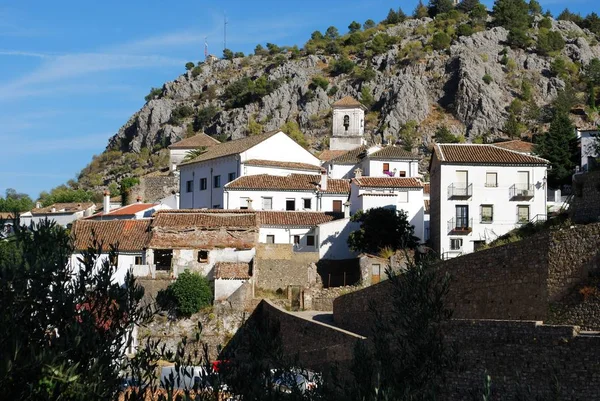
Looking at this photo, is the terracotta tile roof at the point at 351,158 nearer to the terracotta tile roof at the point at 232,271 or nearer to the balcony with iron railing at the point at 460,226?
the balcony with iron railing at the point at 460,226

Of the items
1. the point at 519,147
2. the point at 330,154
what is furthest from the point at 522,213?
the point at 330,154

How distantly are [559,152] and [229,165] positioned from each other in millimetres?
22449

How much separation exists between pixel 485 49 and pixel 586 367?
112 metres

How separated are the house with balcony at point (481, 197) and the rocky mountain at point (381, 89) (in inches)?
2165

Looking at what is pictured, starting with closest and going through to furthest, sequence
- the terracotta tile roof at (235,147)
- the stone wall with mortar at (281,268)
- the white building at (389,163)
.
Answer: the stone wall with mortar at (281,268)
the terracotta tile roof at (235,147)
the white building at (389,163)

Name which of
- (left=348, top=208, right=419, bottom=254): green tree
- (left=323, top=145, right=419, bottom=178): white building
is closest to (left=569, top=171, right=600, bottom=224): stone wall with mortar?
(left=348, top=208, right=419, bottom=254): green tree

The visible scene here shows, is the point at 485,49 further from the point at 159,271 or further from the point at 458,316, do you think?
the point at 458,316

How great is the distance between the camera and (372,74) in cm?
12675

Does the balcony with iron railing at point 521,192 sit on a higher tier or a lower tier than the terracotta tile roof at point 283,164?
lower

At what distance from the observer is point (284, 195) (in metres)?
59.5

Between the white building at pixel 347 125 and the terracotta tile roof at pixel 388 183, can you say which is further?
the white building at pixel 347 125

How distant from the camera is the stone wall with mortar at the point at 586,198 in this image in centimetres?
2866

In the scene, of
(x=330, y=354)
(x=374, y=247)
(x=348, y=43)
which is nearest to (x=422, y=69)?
(x=348, y=43)

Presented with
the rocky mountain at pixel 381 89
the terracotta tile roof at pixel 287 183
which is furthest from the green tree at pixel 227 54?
the terracotta tile roof at pixel 287 183
